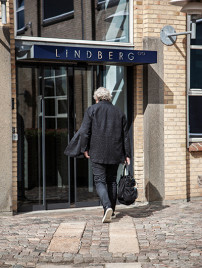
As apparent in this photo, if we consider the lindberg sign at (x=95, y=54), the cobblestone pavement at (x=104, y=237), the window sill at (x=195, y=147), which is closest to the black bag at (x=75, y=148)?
the cobblestone pavement at (x=104, y=237)

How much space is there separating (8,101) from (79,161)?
1.66 meters

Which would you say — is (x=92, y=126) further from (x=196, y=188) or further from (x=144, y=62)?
(x=196, y=188)

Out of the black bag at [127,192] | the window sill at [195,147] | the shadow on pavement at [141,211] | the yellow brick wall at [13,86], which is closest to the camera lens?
the black bag at [127,192]

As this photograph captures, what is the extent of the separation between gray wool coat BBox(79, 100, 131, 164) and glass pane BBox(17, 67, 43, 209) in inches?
52.4

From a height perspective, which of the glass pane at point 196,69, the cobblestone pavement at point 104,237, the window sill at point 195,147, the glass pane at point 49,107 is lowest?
the cobblestone pavement at point 104,237

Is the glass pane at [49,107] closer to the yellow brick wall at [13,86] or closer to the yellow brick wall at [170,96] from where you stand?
the yellow brick wall at [13,86]

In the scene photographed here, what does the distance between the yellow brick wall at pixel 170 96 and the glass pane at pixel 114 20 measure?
0.20 m

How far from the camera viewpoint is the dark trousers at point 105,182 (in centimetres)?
779

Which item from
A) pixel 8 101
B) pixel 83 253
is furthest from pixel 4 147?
A: pixel 83 253

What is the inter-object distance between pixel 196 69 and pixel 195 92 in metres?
0.42

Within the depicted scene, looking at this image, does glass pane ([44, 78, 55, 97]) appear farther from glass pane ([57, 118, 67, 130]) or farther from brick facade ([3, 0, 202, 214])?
brick facade ([3, 0, 202, 214])

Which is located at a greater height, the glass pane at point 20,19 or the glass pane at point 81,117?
the glass pane at point 20,19

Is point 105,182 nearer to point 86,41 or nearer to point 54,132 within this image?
point 54,132

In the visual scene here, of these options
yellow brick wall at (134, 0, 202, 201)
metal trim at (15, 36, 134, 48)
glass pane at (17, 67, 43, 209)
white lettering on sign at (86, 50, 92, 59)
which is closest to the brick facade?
yellow brick wall at (134, 0, 202, 201)
